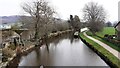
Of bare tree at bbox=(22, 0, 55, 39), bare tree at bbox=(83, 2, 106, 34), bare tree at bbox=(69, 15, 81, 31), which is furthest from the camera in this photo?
bare tree at bbox=(69, 15, 81, 31)

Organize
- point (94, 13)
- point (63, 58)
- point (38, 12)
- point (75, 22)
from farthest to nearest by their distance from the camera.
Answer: point (75, 22) < point (94, 13) < point (38, 12) < point (63, 58)

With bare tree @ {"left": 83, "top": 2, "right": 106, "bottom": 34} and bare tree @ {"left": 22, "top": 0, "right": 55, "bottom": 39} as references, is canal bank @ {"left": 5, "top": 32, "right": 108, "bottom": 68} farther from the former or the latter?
bare tree @ {"left": 83, "top": 2, "right": 106, "bottom": 34}

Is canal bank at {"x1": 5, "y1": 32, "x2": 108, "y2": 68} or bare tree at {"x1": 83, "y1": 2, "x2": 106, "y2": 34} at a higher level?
bare tree at {"x1": 83, "y1": 2, "x2": 106, "y2": 34}

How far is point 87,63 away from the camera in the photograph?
1770 centimetres

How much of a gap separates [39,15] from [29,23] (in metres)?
1.97

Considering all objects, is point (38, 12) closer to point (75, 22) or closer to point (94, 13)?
point (94, 13)

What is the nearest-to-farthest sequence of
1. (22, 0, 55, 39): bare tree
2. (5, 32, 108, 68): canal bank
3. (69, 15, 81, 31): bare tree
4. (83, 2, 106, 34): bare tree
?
→ (5, 32, 108, 68): canal bank, (22, 0, 55, 39): bare tree, (83, 2, 106, 34): bare tree, (69, 15, 81, 31): bare tree

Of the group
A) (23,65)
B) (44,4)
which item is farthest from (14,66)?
(44,4)

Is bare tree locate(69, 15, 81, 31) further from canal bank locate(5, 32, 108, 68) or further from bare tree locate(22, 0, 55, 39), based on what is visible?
canal bank locate(5, 32, 108, 68)

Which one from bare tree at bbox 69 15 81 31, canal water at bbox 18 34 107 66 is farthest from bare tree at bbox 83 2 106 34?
canal water at bbox 18 34 107 66

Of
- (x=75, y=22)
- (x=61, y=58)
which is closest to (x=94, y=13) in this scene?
(x=75, y=22)

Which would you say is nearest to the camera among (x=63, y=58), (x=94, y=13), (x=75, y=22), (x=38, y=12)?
(x=63, y=58)

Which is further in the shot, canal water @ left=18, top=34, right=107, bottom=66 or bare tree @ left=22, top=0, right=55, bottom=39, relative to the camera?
bare tree @ left=22, top=0, right=55, bottom=39

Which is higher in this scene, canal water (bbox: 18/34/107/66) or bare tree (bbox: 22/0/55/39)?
bare tree (bbox: 22/0/55/39)
